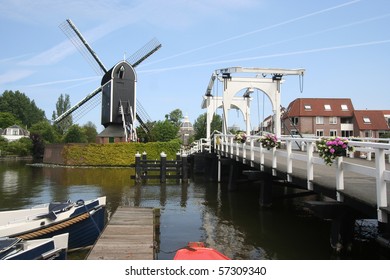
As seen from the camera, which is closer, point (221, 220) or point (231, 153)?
point (221, 220)

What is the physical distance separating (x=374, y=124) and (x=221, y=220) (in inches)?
1490

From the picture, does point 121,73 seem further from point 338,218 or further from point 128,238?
point 338,218

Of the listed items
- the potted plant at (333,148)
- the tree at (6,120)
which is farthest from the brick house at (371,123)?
the tree at (6,120)

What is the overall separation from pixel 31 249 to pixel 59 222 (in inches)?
79.3

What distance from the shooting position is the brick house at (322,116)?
43.8 m

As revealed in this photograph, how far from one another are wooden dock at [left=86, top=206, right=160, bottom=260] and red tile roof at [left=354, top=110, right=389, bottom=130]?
130 ft

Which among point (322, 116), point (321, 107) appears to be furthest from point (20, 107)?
point (322, 116)

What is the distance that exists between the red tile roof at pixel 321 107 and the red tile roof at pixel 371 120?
46.1 inches

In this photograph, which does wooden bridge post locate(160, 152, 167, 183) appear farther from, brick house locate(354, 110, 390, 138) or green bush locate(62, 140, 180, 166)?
brick house locate(354, 110, 390, 138)

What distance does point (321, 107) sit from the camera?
44438 mm

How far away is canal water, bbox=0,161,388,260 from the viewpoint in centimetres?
805

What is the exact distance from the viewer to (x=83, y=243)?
28.2 feet

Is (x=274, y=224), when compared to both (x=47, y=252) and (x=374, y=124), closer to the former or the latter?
(x=47, y=252)
